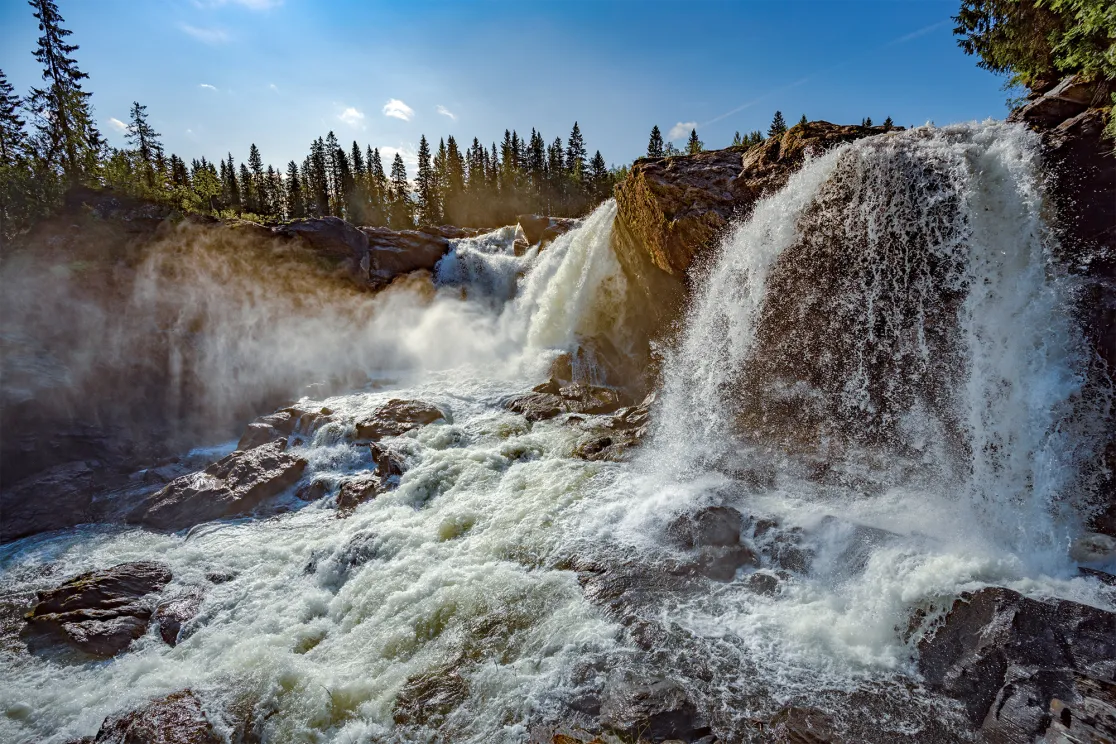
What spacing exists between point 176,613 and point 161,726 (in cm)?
A: 259

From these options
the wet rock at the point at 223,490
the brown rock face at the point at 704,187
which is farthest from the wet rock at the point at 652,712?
the brown rock face at the point at 704,187

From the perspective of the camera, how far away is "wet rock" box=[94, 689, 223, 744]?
5188 mm

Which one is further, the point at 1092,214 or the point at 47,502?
the point at 47,502

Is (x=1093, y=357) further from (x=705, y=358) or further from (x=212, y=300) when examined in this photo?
(x=212, y=300)

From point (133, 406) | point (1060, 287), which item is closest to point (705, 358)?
point (1060, 287)

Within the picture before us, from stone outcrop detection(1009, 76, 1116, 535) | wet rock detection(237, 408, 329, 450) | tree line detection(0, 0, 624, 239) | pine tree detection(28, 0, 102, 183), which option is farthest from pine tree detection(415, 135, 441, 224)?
stone outcrop detection(1009, 76, 1116, 535)

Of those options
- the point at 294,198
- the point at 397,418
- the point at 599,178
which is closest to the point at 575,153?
the point at 599,178

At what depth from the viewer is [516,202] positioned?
60.2 metres

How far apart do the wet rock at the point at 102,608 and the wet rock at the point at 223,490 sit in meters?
2.22

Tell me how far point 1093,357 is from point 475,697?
957 cm

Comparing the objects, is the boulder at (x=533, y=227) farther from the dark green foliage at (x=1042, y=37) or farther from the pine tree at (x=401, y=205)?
the pine tree at (x=401, y=205)

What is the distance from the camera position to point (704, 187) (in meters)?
12.5

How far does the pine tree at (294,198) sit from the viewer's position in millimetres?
54188

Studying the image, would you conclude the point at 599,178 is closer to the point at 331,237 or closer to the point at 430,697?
the point at 331,237
